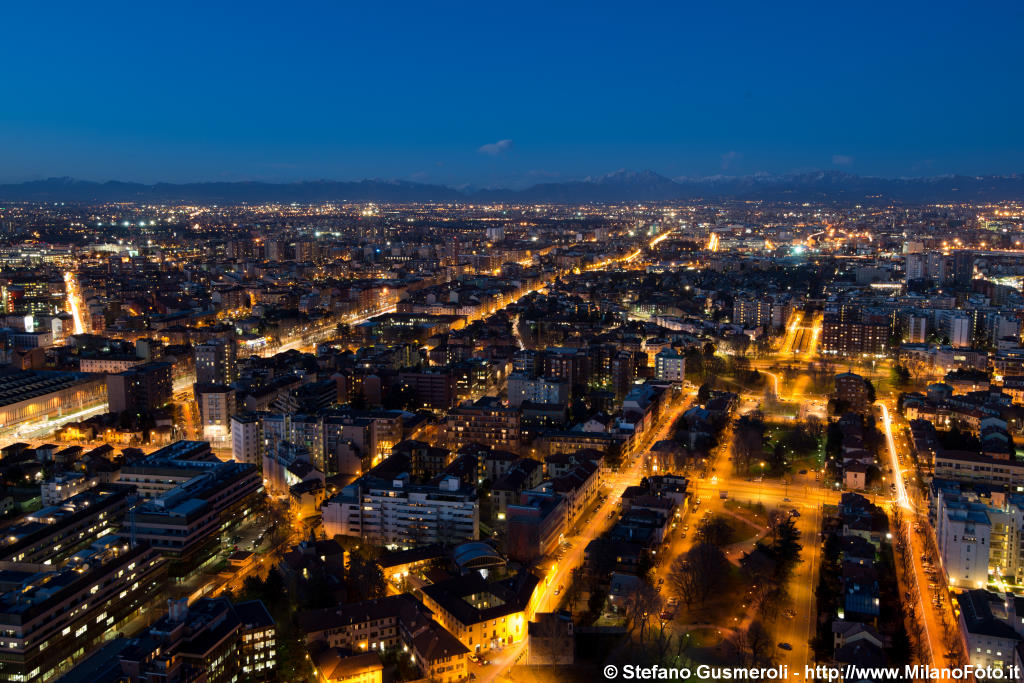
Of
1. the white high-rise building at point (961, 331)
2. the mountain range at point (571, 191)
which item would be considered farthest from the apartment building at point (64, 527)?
the mountain range at point (571, 191)

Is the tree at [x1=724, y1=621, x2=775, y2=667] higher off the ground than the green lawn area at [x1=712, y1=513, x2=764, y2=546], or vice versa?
the tree at [x1=724, y1=621, x2=775, y2=667]

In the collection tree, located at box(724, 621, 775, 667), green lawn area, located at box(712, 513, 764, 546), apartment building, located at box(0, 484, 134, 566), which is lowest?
green lawn area, located at box(712, 513, 764, 546)

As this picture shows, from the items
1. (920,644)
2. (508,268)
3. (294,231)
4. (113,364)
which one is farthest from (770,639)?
(294,231)

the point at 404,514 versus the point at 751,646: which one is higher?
the point at 404,514

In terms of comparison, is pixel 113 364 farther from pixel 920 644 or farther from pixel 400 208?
pixel 400 208

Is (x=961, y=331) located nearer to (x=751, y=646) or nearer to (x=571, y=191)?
(x=751, y=646)

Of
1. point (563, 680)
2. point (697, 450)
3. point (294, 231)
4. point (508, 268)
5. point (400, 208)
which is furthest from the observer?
point (400, 208)

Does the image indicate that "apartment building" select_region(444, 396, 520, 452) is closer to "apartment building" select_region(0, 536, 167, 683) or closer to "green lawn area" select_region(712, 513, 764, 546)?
"green lawn area" select_region(712, 513, 764, 546)

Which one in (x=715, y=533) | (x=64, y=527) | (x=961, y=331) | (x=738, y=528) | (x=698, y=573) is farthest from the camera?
(x=961, y=331)

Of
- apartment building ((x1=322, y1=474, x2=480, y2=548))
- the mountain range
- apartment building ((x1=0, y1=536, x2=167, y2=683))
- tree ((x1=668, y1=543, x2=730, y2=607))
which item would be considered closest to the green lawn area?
tree ((x1=668, y1=543, x2=730, y2=607))

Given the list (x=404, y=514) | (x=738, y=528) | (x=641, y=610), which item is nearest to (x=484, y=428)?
(x=404, y=514)

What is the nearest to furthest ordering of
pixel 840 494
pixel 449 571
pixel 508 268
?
1. pixel 449 571
2. pixel 840 494
3. pixel 508 268
